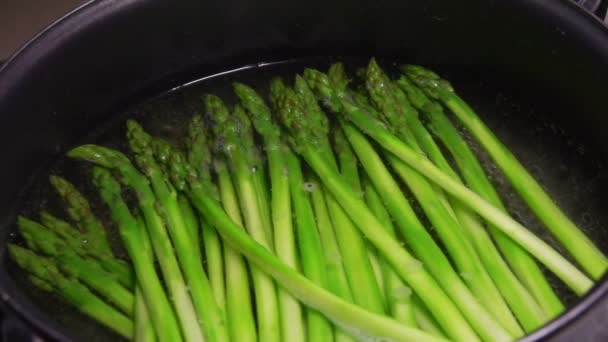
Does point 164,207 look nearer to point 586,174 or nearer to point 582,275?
point 582,275

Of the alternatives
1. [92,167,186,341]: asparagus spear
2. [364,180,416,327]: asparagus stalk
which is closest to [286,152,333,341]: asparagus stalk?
[364,180,416,327]: asparagus stalk

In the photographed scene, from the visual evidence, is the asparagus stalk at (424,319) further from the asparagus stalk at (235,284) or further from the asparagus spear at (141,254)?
the asparagus spear at (141,254)

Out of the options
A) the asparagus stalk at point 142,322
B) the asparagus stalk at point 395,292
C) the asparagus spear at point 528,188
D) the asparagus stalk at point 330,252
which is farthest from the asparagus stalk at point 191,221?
the asparagus spear at point 528,188

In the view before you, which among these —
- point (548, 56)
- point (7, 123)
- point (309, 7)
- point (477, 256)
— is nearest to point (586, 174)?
point (548, 56)

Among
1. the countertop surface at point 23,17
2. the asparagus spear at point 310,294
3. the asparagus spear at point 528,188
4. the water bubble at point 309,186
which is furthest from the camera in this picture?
the countertop surface at point 23,17

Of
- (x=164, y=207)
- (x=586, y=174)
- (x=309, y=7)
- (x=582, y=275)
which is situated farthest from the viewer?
(x=309, y=7)

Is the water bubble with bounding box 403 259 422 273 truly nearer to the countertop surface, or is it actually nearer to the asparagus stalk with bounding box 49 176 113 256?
the asparagus stalk with bounding box 49 176 113 256
